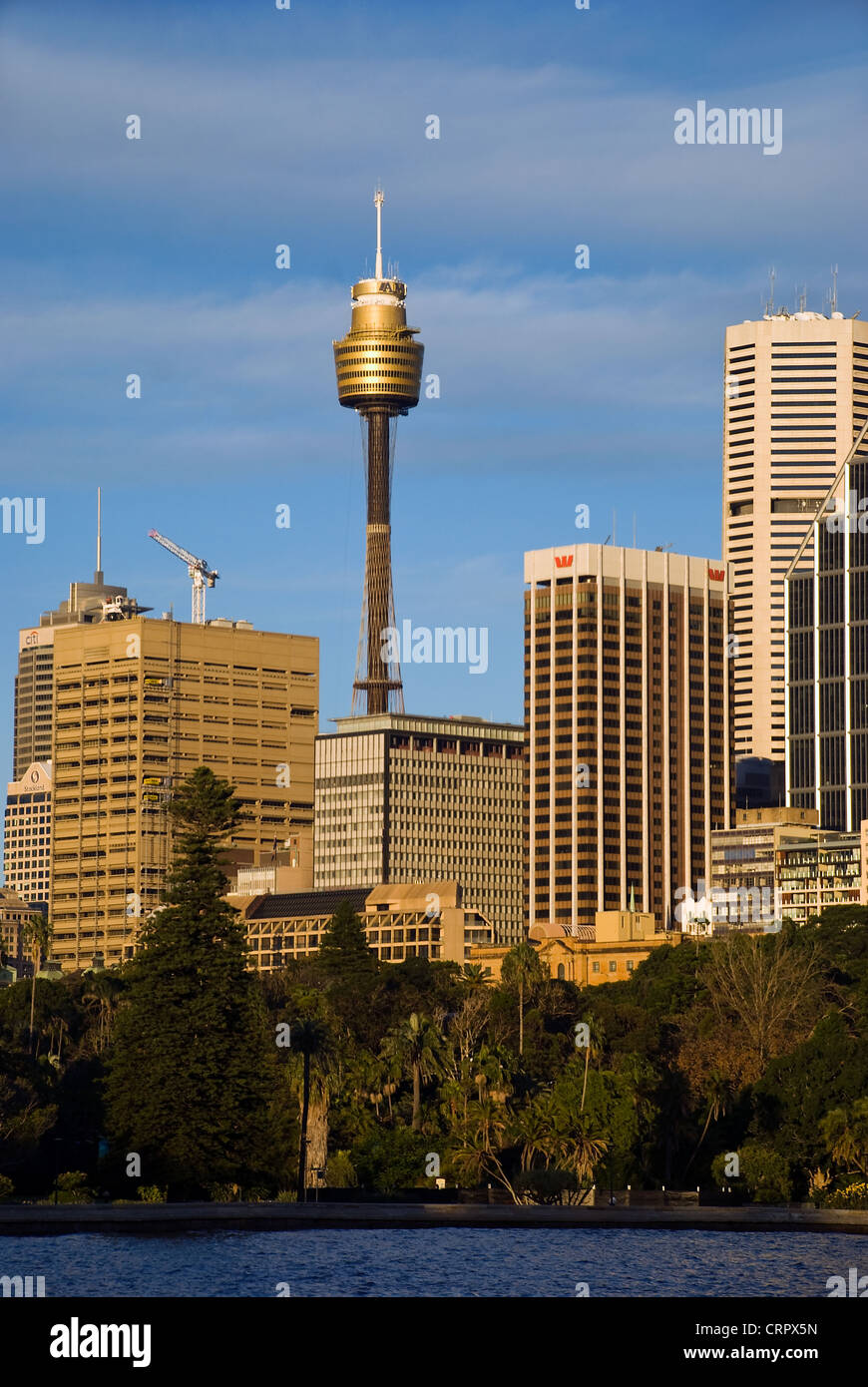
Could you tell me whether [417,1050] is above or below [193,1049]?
below

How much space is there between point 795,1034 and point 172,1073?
5994 centimetres

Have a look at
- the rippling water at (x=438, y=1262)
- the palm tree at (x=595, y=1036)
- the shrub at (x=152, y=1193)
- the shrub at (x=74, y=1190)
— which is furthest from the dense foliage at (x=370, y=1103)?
the rippling water at (x=438, y=1262)

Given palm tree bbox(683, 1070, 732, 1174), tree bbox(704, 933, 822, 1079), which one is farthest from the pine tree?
tree bbox(704, 933, 822, 1079)

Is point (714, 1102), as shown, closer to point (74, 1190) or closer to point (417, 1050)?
point (417, 1050)

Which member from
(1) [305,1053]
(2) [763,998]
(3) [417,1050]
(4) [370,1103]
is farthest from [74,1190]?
(2) [763,998]

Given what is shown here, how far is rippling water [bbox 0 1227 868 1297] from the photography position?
93438 millimetres

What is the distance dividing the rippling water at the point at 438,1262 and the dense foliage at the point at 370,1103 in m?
12.7

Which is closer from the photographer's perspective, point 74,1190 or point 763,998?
point 74,1190

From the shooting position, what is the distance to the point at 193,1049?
5354 inches

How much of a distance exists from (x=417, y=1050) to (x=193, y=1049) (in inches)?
1745

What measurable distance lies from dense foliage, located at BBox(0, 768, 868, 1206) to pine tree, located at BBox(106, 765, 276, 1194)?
0.14 meters

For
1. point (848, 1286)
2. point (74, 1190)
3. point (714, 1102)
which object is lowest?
point (848, 1286)

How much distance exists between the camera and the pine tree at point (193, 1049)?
13412 cm
